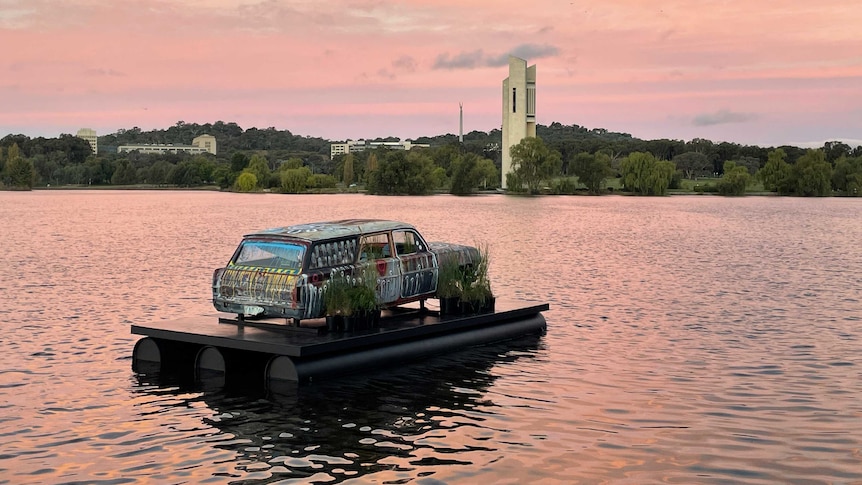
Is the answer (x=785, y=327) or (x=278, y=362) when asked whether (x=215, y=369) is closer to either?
(x=278, y=362)

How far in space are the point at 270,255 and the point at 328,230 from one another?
148cm

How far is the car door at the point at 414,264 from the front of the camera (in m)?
22.0

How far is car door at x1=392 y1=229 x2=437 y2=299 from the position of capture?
72.3 feet

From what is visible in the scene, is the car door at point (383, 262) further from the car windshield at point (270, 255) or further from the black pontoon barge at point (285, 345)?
the car windshield at point (270, 255)

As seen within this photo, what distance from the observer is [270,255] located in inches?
794

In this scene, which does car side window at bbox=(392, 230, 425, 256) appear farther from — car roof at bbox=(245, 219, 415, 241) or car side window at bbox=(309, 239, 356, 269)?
car side window at bbox=(309, 239, 356, 269)

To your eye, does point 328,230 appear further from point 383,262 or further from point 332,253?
point 383,262

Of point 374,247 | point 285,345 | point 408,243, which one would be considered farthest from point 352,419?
point 408,243

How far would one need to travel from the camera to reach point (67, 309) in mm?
29047

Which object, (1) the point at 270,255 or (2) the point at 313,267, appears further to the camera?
(1) the point at 270,255

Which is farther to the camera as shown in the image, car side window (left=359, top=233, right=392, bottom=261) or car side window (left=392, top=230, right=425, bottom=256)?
car side window (left=392, top=230, right=425, bottom=256)

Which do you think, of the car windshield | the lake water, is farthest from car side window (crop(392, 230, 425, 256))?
the car windshield


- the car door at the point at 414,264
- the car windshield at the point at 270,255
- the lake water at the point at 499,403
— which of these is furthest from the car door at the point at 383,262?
the lake water at the point at 499,403

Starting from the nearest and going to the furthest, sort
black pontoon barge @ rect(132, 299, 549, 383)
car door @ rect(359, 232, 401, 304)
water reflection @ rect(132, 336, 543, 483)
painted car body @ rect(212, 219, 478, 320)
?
1. water reflection @ rect(132, 336, 543, 483)
2. black pontoon barge @ rect(132, 299, 549, 383)
3. painted car body @ rect(212, 219, 478, 320)
4. car door @ rect(359, 232, 401, 304)
